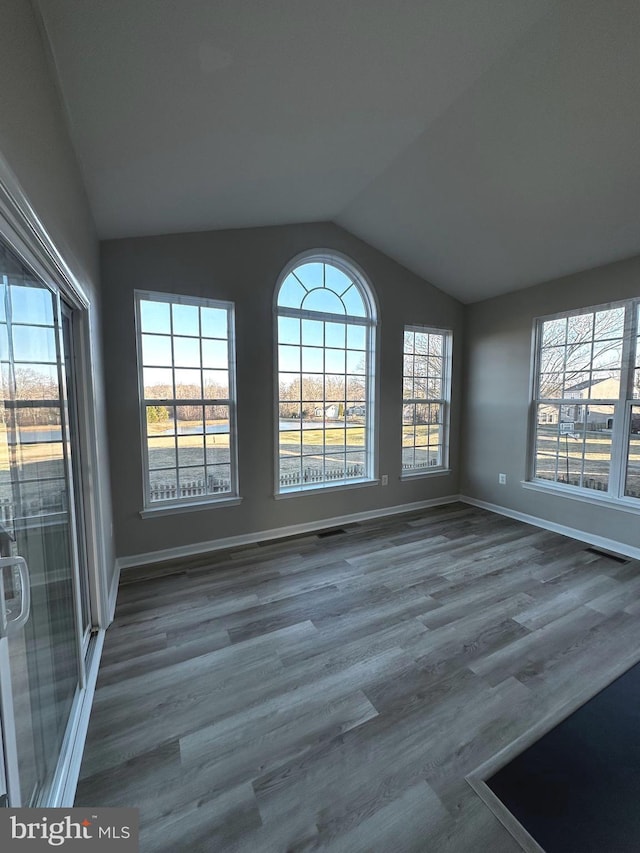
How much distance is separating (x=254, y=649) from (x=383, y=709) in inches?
29.4

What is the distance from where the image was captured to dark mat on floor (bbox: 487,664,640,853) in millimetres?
1124

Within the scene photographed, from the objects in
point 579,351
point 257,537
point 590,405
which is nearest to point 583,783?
point 257,537

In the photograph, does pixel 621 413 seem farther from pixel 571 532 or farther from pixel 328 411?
pixel 328 411

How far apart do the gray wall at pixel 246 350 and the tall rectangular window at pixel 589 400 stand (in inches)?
54.1

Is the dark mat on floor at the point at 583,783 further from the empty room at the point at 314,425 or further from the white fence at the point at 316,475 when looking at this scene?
the white fence at the point at 316,475

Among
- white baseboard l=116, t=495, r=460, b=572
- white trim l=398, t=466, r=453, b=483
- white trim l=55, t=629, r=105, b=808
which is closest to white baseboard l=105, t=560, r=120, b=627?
white baseboard l=116, t=495, r=460, b=572

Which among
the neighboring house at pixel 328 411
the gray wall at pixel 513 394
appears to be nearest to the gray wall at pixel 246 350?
the neighboring house at pixel 328 411

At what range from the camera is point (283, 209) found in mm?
2973

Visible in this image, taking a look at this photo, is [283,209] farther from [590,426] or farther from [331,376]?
[590,426]

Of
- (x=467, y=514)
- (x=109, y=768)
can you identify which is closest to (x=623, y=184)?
(x=467, y=514)

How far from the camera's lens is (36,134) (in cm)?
111

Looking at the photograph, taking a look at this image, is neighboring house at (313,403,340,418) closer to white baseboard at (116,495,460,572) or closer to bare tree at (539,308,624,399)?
white baseboard at (116,495,460,572)

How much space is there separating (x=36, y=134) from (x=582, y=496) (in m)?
4.45

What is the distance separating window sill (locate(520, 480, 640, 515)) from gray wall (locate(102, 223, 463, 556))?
4.15 feet
